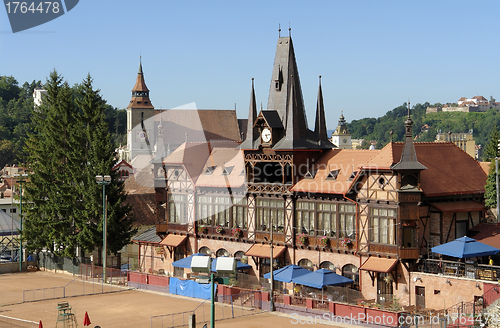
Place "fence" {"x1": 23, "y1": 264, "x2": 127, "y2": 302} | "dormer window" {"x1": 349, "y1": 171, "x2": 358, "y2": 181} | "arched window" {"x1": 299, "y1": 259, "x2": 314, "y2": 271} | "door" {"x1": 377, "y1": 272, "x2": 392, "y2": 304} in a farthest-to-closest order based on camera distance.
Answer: "arched window" {"x1": 299, "y1": 259, "x2": 314, "y2": 271} < "fence" {"x1": 23, "y1": 264, "x2": 127, "y2": 302} < "dormer window" {"x1": 349, "y1": 171, "x2": 358, "y2": 181} < "door" {"x1": 377, "y1": 272, "x2": 392, "y2": 304}

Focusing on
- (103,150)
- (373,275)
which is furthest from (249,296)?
(103,150)

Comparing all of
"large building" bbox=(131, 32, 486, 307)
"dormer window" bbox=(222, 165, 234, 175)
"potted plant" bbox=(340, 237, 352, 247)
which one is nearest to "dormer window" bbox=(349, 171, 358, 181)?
"large building" bbox=(131, 32, 486, 307)

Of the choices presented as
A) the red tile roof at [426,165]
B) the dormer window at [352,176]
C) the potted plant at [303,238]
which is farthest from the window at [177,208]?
the dormer window at [352,176]

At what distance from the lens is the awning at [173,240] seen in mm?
56569

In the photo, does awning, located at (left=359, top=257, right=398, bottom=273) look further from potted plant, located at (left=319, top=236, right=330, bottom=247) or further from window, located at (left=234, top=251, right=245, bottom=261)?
window, located at (left=234, top=251, right=245, bottom=261)

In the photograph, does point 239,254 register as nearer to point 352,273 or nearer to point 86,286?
point 352,273

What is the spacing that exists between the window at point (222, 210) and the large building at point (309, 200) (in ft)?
0.25

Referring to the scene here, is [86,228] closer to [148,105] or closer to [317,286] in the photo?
[317,286]

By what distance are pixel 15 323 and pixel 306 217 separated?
19853 millimetres

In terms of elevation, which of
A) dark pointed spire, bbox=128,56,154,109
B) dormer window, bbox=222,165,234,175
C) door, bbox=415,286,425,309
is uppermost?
dark pointed spire, bbox=128,56,154,109

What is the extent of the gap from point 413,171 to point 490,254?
638 cm

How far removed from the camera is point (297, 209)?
162 ft

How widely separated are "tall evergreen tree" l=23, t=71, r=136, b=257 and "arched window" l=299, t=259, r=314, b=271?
16.2 meters

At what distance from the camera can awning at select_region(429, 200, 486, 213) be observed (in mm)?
43000
